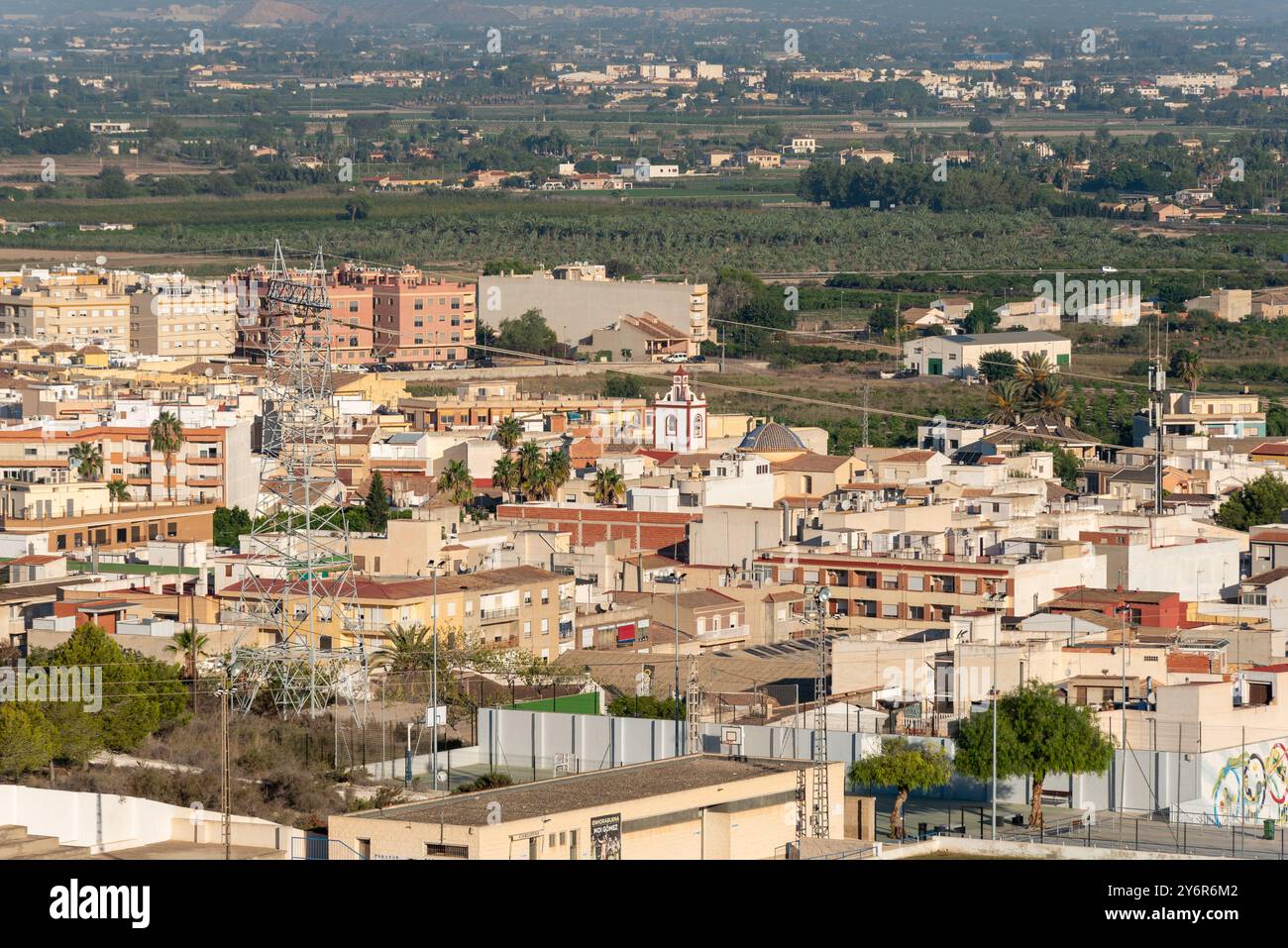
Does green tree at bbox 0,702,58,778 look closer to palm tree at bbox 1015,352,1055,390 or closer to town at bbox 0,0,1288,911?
town at bbox 0,0,1288,911

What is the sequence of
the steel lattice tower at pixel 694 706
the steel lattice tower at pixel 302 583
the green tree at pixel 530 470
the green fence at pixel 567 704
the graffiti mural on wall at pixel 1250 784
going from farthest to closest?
the green tree at pixel 530 470, the steel lattice tower at pixel 302 583, the green fence at pixel 567 704, the steel lattice tower at pixel 694 706, the graffiti mural on wall at pixel 1250 784

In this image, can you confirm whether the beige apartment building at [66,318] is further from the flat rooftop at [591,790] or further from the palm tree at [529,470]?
the flat rooftop at [591,790]

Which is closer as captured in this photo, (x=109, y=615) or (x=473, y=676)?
(x=473, y=676)

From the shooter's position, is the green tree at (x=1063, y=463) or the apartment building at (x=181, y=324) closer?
the green tree at (x=1063, y=463)

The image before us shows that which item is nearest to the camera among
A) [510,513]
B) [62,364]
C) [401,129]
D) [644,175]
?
[510,513]

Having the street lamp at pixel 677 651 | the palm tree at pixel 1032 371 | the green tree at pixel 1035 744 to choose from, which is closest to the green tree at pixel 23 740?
the street lamp at pixel 677 651
